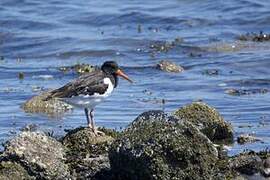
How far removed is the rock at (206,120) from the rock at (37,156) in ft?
7.32

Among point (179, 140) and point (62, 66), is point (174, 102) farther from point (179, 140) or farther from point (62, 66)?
point (179, 140)

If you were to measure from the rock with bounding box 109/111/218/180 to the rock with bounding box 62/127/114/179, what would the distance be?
0.55 metres

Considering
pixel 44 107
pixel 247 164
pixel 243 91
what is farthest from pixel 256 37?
pixel 247 164

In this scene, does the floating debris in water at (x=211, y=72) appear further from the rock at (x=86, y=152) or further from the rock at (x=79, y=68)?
the rock at (x=86, y=152)

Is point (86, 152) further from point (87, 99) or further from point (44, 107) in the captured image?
point (44, 107)

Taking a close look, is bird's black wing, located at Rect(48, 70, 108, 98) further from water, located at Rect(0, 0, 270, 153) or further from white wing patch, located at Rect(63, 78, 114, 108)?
water, located at Rect(0, 0, 270, 153)

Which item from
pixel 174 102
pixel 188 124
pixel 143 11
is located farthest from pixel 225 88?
pixel 143 11

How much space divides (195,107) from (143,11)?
42.7ft

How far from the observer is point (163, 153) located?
9.13m

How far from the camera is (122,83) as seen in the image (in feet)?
54.7

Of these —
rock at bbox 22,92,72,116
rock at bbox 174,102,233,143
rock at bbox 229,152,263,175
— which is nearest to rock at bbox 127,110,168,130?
rock at bbox 229,152,263,175

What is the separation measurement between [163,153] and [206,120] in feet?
7.95

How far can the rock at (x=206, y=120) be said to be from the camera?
11438 mm

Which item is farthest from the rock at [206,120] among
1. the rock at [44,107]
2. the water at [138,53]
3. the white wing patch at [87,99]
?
the rock at [44,107]
